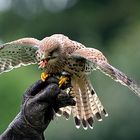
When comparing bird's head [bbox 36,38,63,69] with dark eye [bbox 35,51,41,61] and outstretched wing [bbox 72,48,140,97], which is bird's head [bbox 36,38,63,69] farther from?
outstretched wing [bbox 72,48,140,97]

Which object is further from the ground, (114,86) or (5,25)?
(5,25)

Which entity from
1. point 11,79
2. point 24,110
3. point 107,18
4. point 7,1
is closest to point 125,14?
point 107,18

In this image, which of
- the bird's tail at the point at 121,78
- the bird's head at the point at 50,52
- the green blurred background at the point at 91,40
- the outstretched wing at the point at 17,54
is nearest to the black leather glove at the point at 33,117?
the bird's tail at the point at 121,78

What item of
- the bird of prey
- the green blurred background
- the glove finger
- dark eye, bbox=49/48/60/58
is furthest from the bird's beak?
the green blurred background

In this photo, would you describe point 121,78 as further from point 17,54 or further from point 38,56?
point 17,54

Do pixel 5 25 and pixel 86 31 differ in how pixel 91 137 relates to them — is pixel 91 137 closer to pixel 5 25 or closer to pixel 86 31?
pixel 86 31

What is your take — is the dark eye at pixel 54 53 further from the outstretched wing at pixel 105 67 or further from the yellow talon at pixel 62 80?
the yellow talon at pixel 62 80
